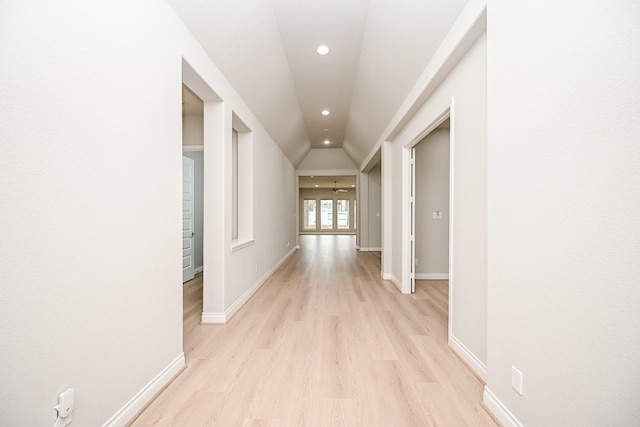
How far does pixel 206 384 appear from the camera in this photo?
1873mm

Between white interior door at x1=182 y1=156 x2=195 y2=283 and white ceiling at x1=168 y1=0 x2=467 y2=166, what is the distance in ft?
5.25

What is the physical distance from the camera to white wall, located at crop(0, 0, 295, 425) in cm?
99

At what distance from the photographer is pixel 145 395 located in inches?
65.0

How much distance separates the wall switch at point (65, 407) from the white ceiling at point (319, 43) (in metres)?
2.39

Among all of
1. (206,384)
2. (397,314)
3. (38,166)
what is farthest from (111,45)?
(397,314)

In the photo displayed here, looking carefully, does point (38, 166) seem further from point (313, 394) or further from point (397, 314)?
point (397, 314)

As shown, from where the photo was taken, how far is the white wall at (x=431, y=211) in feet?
16.0

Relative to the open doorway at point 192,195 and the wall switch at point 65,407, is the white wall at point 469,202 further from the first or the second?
the open doorway at point 192,195

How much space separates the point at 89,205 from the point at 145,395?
120 centimetres

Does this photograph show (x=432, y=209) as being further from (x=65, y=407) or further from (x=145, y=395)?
(x=65, y=407)

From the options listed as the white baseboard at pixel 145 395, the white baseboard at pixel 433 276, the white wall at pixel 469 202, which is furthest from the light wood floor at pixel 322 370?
the white baseboard at pixel 433 276

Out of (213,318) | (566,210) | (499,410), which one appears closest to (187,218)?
(213,318)

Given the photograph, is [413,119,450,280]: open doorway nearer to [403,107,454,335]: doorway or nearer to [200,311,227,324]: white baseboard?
[403,107,454,335]: doorway

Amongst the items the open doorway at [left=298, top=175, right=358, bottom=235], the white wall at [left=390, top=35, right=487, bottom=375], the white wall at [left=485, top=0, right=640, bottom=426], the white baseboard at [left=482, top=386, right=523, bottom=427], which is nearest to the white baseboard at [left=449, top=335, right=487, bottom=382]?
the white wall at [left=390, top=35, right=487, bottom=375]
